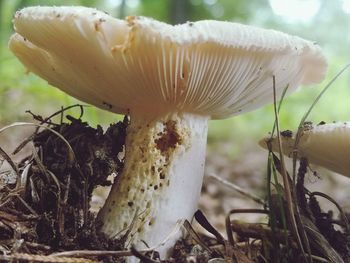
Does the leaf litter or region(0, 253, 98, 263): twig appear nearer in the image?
region(0, 253, 98, 263): twig

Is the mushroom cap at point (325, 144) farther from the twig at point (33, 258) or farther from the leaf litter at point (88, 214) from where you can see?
the twig at point (33, 258)

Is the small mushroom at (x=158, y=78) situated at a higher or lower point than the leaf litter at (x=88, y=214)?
higher

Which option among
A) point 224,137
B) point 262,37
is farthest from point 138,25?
point 224,137

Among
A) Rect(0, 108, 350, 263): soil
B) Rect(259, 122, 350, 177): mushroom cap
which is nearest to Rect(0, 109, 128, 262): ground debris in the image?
Rect(0, 108, 350, 263): soil

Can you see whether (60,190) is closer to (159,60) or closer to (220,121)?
(159,60)

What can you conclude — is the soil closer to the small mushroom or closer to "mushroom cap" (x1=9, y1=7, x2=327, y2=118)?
the small mushroom

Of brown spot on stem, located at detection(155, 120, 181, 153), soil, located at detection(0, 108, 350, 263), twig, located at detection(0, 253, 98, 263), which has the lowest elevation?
twig, located at detection(0, 253, 98, 263)

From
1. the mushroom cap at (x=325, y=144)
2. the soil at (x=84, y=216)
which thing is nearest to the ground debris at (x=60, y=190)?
the soil at (x=84, y=216)
